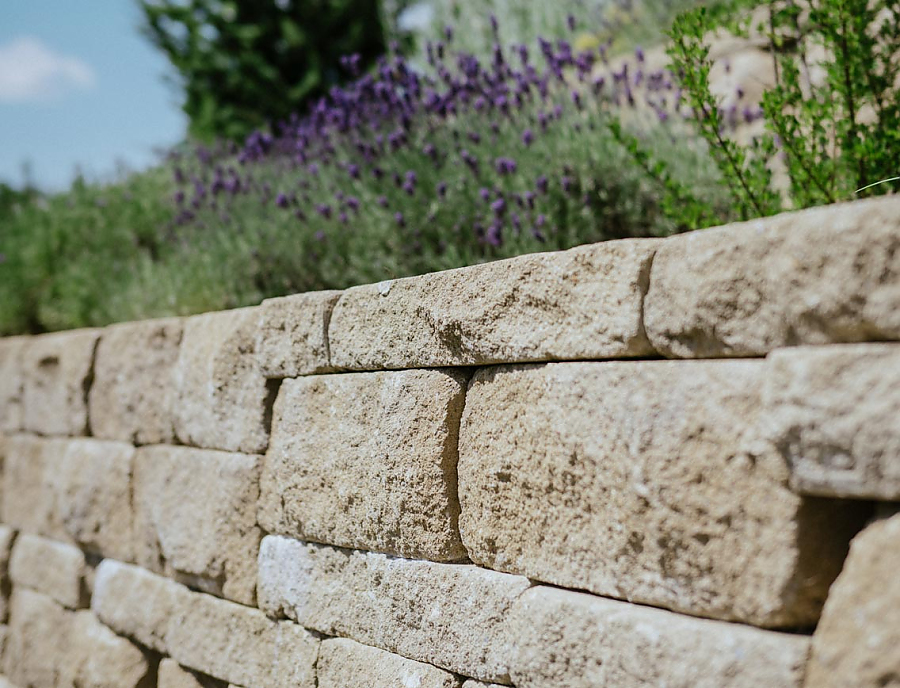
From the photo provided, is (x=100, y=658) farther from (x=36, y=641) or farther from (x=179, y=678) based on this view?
(x=36, y=641)

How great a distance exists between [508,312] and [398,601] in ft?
2.76

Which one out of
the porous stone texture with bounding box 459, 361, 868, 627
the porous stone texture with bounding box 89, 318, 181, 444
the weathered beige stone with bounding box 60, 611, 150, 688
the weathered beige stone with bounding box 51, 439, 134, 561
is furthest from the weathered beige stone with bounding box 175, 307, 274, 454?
the porous stone texture with bounding box 459, 361, 868, 627

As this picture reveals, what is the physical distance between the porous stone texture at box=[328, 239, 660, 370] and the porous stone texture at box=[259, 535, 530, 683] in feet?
1.75

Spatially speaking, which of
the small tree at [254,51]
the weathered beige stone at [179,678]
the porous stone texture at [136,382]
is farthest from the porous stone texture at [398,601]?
the small tree at [254,51]

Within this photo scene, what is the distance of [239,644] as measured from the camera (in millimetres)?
2898

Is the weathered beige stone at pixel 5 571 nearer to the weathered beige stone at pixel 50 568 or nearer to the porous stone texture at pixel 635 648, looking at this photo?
the weathered beige stone at pixel 50 568

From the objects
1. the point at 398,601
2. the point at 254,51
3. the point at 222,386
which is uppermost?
the point at 254,51

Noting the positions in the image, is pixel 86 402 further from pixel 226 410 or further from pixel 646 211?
pixel 646 211

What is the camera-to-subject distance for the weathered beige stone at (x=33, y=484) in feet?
14.1

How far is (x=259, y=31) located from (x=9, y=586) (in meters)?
6.93

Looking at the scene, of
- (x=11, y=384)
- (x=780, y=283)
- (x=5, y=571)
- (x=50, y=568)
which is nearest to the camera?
(x=780, y=283)

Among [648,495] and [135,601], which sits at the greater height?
[648,495]

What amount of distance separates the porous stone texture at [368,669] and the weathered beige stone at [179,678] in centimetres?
75

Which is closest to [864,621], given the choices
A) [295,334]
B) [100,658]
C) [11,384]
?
[295,334]
